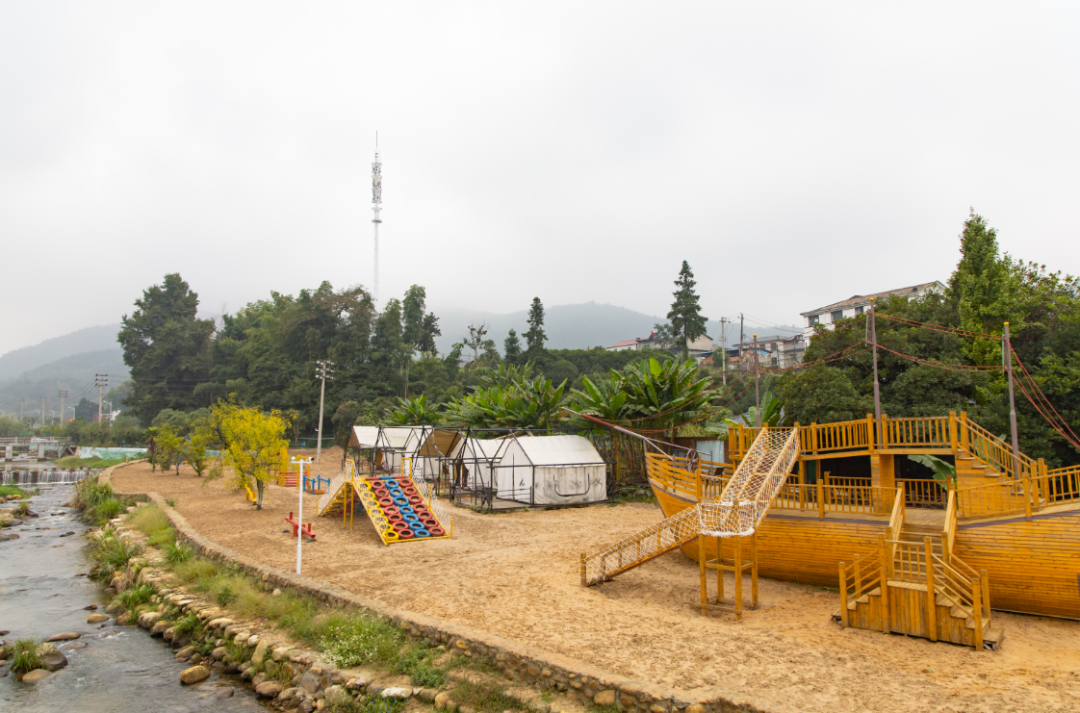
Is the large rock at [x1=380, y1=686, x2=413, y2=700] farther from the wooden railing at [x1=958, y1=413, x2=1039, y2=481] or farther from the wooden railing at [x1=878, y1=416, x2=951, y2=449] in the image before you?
the wooden railing at [x1=958, y1=413, x2=1039, y2=481]

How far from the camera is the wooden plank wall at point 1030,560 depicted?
10148 millimetres

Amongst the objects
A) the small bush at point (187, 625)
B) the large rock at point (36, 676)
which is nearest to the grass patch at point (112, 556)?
the small bush at point (187, 625)

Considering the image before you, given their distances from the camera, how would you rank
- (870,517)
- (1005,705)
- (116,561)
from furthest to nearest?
1. (116,561)
2. (870,517)
3. (1005,705)

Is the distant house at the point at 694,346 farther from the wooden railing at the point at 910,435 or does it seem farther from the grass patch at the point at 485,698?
the grass patch at the point at 485,698

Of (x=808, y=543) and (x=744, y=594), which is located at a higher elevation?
(x=808, y=543)

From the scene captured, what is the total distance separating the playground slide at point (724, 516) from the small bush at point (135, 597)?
11152 millimetres

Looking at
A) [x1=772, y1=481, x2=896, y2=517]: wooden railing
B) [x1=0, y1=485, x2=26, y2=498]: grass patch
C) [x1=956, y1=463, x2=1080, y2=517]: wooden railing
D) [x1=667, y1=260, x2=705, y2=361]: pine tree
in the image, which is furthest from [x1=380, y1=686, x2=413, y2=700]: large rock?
[x1=667, y1=260, x2=705, y2=361]: pine tree

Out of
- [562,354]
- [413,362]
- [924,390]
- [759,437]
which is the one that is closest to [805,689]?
[759,437]

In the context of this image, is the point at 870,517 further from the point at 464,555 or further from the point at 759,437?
the point at 464,555

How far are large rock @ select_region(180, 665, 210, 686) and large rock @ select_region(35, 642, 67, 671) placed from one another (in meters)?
2.67

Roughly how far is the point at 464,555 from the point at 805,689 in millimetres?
10037

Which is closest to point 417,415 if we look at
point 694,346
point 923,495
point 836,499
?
point 923,495

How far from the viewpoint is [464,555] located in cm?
1605

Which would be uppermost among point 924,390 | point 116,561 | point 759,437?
point 924,390
